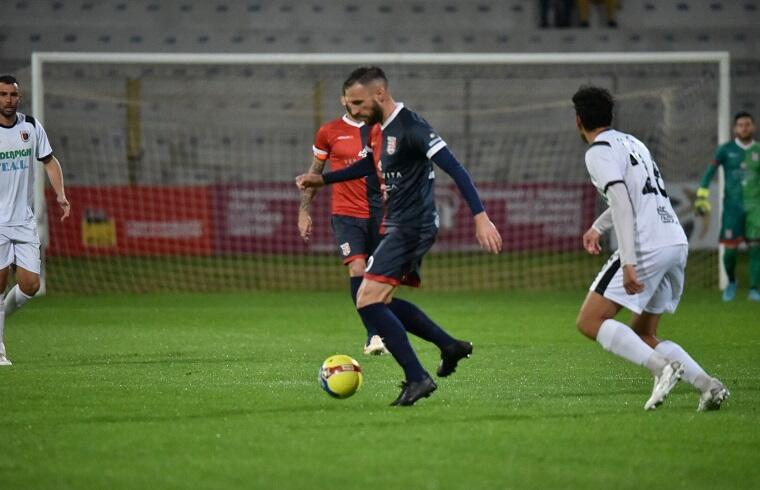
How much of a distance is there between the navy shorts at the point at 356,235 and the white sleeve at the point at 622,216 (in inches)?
157

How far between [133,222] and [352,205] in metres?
11.4

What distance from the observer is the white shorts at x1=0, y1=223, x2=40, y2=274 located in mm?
9602

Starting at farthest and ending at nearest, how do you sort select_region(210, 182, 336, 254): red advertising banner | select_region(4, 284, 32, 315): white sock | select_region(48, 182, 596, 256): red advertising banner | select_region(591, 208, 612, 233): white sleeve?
select_region(210, 182, 336, 254): red advertising banner, select_region(48, 182, 596, 256): red advertising banner, select_region(4, 284, 32, 315): white sock, select_region(591, 208, 612, 233): white sleeve

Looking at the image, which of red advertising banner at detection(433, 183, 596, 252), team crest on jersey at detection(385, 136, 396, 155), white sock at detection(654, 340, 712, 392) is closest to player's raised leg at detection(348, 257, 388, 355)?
team crest on jersey at detection(385, 136, 396, 155)

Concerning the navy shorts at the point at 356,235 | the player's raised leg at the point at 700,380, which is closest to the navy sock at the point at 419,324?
the player's raised leg at the point at 700,380

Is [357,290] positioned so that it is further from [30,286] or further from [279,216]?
[279,216]

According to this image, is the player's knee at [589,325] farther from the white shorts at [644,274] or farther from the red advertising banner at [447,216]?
the red advertising banner at [447,216]

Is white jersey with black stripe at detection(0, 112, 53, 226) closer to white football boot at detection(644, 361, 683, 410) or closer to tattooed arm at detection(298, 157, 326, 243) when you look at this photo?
tattooed arm at detection(298, 157, 326, 243)

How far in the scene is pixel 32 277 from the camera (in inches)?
385

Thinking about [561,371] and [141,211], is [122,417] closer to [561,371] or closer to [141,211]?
[561,371]

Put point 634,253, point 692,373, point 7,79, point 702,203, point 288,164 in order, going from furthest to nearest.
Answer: point 288,164
point 702,203
point 7,79
point 692,373
point 634,253

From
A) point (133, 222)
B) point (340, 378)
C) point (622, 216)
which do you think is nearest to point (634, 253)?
point (622, 216)

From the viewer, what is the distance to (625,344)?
263 inches

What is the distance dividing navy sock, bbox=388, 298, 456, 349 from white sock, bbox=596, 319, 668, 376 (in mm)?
1154
